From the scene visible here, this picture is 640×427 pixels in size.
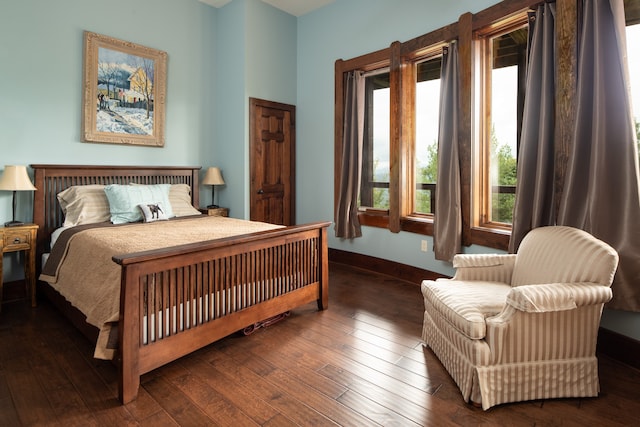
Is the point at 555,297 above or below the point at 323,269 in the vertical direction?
above

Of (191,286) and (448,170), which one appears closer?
(191,286)

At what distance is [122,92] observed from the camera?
404cm

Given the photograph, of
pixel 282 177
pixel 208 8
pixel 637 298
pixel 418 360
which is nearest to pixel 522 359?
pixel 418 360

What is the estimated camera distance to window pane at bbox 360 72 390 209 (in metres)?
4.41

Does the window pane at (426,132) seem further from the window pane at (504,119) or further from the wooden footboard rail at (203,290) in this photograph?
the wooden footboard rail at (203,290)

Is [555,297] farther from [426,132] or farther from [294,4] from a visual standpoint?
[294,4]

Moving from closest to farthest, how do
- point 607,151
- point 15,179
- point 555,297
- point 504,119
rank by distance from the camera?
point 555,297, point 607,151, point 15,179, point 504,119

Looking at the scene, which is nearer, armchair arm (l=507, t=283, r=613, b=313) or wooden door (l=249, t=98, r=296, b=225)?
armchair arm (l=507, t=283, r=613, b=313)

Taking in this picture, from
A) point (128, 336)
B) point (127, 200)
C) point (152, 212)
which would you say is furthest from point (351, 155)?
point (128, 336)

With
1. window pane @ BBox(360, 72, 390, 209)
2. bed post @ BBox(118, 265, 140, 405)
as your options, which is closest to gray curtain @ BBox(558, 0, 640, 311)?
window pane @ BBox(360, 72, 390, 209)

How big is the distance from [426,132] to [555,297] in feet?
8.36

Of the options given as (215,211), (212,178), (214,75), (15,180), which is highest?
(214,75)

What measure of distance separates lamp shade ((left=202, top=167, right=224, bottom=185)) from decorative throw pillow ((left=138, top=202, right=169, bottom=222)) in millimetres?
923

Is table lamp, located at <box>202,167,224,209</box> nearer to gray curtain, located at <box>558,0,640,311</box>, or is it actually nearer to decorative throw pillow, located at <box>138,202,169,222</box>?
decorative throw pillow, located at <box>138,202,169,222</box>
